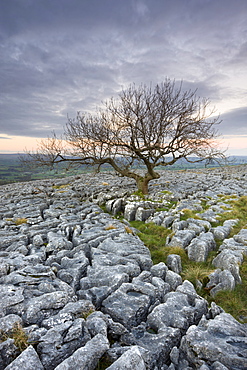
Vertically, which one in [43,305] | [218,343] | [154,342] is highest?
[43,305]

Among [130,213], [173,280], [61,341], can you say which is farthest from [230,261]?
[130,213]

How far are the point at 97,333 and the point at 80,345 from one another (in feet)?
1.58

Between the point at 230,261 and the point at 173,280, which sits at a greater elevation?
the point at 230,261

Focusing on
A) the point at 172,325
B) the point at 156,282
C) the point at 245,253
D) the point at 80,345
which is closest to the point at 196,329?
the point at 172,325

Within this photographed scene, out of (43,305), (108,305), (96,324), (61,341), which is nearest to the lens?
(61,341)

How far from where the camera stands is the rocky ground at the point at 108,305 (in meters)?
4.56

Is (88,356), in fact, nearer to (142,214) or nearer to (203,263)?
(203,263)

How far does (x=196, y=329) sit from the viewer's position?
529 cm

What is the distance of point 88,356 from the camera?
4.40 m

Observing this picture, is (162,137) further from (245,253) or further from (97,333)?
(97,333)

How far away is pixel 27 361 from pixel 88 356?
1.22 metres

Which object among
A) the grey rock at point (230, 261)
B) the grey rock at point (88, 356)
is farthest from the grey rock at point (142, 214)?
the grey rock at point (88, 356)

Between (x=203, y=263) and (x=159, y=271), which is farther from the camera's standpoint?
(x=203, y=263)

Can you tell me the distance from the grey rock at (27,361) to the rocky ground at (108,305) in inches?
0.6
